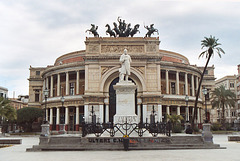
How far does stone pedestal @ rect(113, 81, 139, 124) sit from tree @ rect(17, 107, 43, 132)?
41.0 meters

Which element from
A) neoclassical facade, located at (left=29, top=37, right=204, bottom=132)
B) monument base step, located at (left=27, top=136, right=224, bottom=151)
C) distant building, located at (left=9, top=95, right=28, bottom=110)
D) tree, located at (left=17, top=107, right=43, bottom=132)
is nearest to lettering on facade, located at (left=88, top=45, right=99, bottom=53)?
neoclassical facade, located at (left=29, top=37, right=204, bottom=132)

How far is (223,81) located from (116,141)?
8780cm

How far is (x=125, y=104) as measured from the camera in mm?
20484

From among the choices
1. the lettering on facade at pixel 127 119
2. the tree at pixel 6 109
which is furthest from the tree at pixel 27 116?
the lettering on facade at pixel 127 119

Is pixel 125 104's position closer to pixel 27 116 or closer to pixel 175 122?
pixel 175 122

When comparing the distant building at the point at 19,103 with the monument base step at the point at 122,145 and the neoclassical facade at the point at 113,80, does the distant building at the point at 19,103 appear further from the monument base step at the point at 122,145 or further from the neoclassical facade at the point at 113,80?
the monument base step at the point at 122,145

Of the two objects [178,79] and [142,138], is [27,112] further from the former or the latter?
[142,138]

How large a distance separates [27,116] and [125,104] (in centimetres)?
4143

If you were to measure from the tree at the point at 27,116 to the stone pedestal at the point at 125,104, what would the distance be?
40997mm

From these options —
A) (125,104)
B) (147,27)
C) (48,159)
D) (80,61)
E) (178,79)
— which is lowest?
(48,159)

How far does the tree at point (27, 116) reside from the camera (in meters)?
56.6

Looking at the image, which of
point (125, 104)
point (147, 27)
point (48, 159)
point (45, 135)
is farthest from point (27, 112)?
point (48, 159)

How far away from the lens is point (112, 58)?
5009 centimetres

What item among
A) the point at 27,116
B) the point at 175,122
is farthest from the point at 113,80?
the point at 27,116
